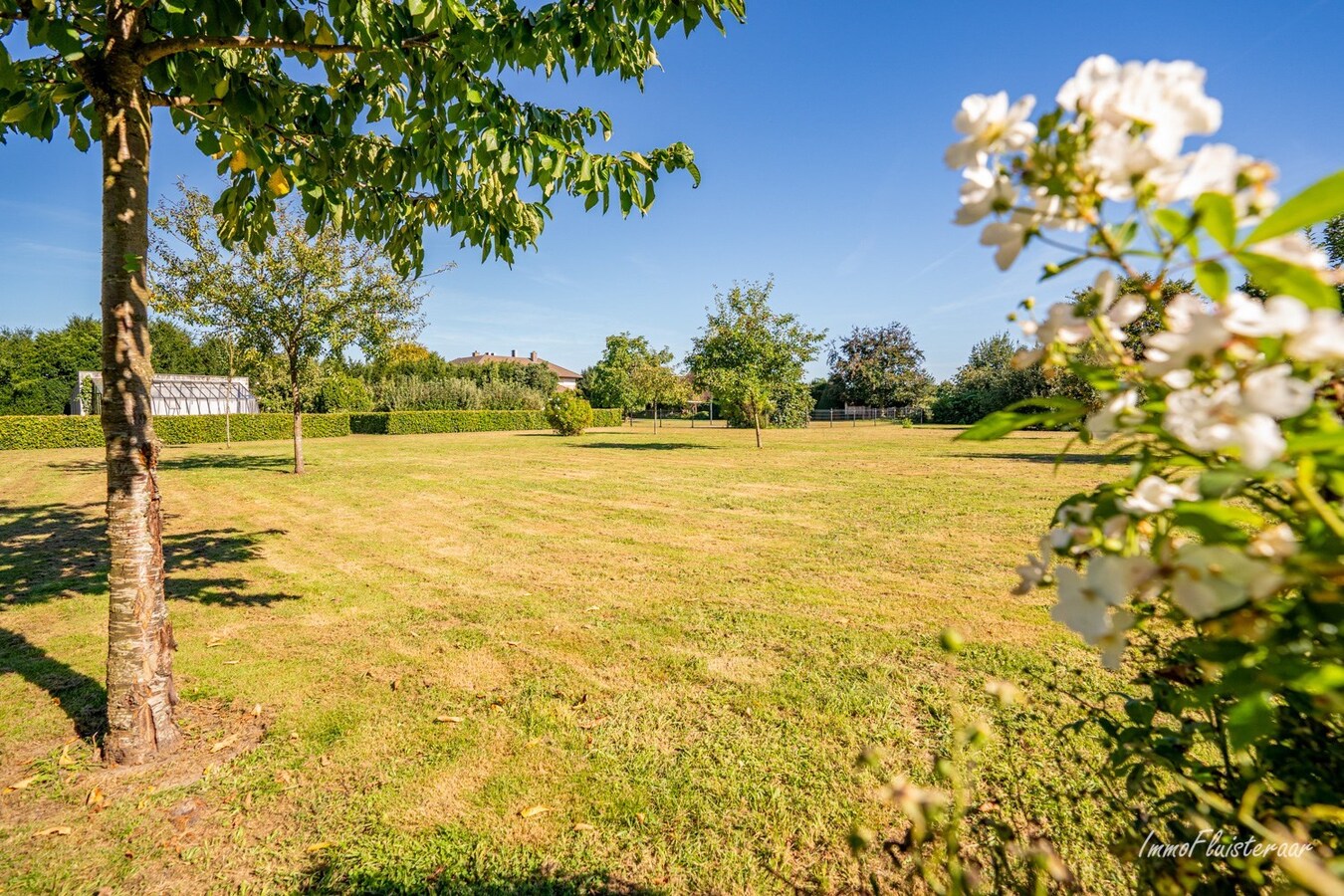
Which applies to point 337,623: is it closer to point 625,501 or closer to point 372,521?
point 372,521

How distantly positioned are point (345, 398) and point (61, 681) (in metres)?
Answer: 39.9

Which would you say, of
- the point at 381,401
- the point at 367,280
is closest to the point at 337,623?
the point at 367,280

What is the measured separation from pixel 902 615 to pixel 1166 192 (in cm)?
438

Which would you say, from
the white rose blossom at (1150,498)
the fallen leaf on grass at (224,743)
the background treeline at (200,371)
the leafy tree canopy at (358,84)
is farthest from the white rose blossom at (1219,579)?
the background treeline at (200,371)

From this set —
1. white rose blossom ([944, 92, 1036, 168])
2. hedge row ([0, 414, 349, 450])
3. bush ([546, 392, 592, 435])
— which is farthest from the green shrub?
white rose blossom ([944, 92, 1036, 168])

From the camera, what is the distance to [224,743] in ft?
10.1

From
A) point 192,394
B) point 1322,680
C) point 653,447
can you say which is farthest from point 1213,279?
point 192,394

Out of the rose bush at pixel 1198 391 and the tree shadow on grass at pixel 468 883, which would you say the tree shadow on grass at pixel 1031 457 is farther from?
the rose bush at pixel 1198 391

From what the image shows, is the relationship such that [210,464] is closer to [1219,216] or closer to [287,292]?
[287,292]

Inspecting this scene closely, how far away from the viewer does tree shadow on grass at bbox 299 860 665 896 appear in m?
2.13

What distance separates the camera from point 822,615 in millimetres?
4660

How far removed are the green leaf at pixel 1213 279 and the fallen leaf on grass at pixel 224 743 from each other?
411 centimetres

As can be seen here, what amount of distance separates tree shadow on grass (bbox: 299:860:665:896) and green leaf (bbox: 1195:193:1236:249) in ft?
7.95

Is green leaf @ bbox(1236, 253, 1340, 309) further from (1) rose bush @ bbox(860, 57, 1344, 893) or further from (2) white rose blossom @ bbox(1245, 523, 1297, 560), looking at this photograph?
(2) white rose blossom @ bbox(1245, 523, 1297, 560)
